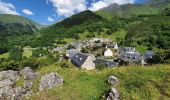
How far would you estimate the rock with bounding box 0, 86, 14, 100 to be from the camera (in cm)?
2546

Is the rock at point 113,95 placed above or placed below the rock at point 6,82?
below

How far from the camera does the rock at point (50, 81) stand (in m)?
26.2

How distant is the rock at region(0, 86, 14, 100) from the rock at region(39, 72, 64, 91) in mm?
3031

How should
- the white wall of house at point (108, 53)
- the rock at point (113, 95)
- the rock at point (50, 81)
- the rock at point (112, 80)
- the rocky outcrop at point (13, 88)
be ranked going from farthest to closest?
1. the white wall of house at point (108, 53)
2. the rock at point (50, 81)
3. the rocky outcrop at point (13, 88)
4. the rock at point (112, 80)
5. the rock at point (113, 95)

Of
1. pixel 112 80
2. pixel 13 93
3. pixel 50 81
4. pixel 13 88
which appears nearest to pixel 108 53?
pixel 50 81

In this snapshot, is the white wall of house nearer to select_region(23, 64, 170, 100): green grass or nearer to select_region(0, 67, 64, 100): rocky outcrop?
select_region(23, 64, 170, 100): green grass

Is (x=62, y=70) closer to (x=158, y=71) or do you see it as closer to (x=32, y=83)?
(x=32, y=83)

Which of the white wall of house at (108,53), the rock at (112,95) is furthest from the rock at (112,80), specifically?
the white wall of house at (108,53)

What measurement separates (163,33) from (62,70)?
16288cm

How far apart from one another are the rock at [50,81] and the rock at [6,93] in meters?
3.03

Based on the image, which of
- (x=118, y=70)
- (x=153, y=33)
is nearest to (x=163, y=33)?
(x=153, y=33)

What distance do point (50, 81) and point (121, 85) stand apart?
24.2 ft

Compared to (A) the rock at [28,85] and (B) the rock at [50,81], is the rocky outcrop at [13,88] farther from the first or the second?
(B) the rock at [50,81]

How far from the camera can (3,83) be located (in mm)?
28156
